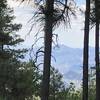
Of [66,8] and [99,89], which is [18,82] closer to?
[99,89]

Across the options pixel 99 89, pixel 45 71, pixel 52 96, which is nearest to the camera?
pixel 45 71

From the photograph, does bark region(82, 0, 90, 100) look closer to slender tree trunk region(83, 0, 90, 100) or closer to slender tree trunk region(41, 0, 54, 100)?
slender tree trunk region(83, 0, 90, 100)

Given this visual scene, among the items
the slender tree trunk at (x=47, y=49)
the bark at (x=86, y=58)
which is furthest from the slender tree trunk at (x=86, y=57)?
the slender tree trunk at (x=47, y=49)

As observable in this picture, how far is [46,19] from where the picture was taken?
22984 mm

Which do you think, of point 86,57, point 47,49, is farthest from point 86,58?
point 47,49

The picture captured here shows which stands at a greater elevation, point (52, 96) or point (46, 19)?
point (46, 19)

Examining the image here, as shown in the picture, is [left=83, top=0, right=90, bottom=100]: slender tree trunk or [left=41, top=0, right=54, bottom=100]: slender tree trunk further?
[left=83, top=0, right=90, bottom=100]: slender tree trunk

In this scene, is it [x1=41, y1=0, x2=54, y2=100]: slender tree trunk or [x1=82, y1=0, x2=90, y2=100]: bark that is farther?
[x1=82, y1=0, x2=90, y2=100]: bark

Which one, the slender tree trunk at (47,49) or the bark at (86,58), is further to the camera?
Result: the bark at (86,58)

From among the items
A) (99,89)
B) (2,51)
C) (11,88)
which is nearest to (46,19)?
(99,89)

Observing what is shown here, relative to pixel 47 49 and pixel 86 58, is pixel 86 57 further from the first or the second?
pixel 47 49

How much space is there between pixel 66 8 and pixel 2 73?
21.7 meters

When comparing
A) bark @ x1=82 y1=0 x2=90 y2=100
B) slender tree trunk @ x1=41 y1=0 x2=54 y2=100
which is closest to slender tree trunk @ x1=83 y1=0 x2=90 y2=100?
bark @ x1=82 y1=0 x2=90 y2=100

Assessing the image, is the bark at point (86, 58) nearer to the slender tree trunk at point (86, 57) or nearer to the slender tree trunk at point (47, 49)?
the slender tree trunk at point (86, 57)
